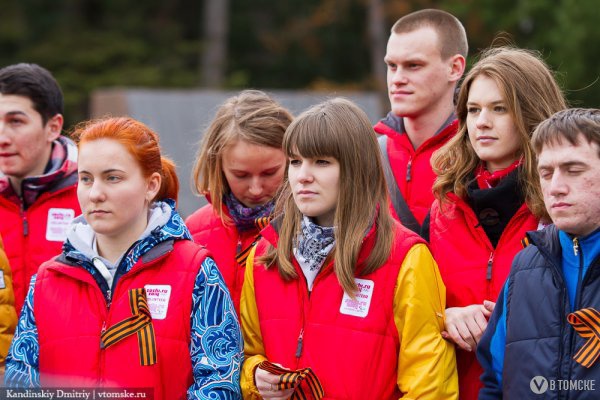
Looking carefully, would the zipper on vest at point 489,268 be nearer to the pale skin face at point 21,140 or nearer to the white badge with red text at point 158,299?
the white badge with red text at point 158,299

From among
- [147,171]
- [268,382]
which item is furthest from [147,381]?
[147,171]

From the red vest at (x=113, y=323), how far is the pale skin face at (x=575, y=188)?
153 centimetres

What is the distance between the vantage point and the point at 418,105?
5480 millimetres

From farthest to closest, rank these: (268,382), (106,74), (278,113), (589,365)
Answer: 1. (106,74)
2. (278,113)
3. (268,382)
4. (589,365)

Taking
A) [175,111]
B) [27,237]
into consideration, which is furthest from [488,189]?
[175,111]

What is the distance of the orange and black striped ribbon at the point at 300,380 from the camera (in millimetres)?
4258

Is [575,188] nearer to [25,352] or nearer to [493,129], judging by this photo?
[493,129]

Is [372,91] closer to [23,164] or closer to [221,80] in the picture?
[221,80]

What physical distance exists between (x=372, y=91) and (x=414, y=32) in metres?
23.8

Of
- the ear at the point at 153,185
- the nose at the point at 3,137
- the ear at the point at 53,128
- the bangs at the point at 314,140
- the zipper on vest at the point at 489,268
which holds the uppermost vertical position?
the ear at the point at 53,128

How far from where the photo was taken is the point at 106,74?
2883 cm

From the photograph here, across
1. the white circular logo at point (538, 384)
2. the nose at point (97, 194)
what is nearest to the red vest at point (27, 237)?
the nose at point (97, 194)

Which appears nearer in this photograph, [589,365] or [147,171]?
[589,365]

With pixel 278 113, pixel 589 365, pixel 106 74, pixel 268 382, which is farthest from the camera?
pixel 106 74
